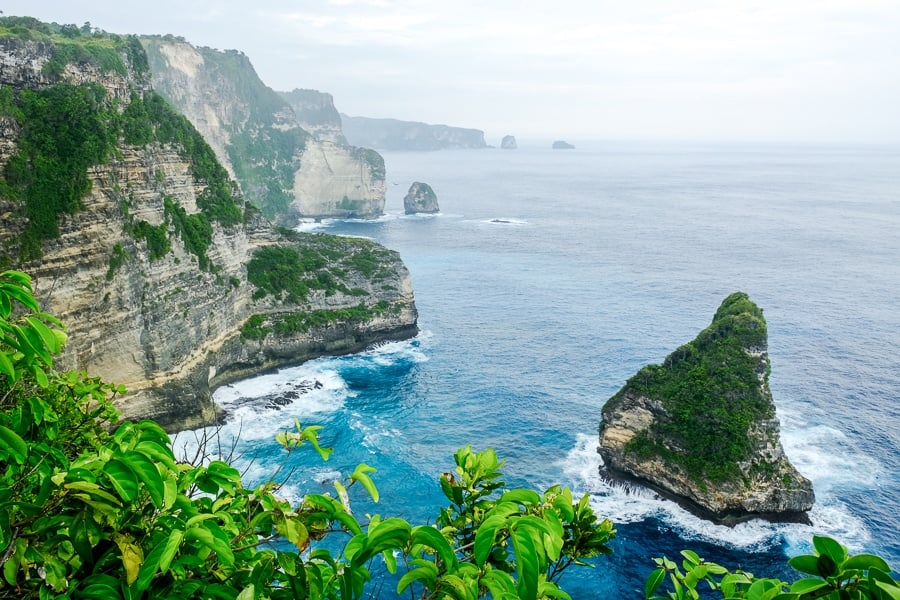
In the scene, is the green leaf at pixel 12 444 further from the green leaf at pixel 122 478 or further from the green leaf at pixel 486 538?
the green leaf at pixel 486 538

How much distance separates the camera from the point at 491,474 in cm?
723

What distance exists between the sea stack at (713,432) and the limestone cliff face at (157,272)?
33.4 m

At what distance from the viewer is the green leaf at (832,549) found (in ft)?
14.4

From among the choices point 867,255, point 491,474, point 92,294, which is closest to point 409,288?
point 92,294

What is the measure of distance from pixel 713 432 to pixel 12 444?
41.8m

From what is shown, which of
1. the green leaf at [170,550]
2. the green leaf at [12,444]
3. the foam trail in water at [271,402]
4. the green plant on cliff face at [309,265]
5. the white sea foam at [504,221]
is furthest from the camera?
the white sea foam at [504,221]

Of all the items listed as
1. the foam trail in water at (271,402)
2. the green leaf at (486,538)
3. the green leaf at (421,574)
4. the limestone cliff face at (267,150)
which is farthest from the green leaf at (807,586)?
the limestone cliff face at (267,150)

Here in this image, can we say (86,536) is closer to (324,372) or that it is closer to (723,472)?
(723,472)

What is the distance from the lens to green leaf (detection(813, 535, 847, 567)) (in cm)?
438

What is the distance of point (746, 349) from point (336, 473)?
30.4 meters

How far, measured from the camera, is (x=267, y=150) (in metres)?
143

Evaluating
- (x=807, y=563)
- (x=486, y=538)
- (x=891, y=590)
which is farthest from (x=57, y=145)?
(x=891, y=590)

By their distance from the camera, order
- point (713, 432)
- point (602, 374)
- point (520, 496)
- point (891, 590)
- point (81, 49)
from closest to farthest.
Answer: point (891, 590)
point (520, 496)
point (713, 432)
point (81, 49)
point (602, 374)

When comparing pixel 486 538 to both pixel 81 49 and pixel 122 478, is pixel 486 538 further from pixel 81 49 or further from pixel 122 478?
pixel 81 49
